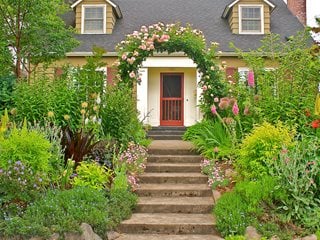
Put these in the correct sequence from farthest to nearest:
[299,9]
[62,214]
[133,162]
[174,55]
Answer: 1. [299,9]
2. [174,55]
3. [133,162]
4. [62,214]

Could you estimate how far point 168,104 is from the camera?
15961 millimetres

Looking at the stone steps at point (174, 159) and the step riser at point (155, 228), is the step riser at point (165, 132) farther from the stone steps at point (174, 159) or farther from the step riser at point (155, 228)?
the step riser at point (155, 228)

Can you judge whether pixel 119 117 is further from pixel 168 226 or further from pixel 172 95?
pixel 172 95

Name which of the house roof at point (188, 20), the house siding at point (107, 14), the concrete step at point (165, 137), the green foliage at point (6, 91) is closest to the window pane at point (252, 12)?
the house roof at point (188, 20)

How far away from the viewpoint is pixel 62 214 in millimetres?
5270

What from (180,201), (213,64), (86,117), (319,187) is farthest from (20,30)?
(319,187)

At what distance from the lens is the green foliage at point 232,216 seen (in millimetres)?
5523

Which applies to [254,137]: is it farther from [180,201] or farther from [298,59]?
[298,59]

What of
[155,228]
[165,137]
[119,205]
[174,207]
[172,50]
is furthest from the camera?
[165,137]

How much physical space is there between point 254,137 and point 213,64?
12.7 feet

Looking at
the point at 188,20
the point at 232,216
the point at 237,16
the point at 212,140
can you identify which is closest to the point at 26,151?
the point at 232,216

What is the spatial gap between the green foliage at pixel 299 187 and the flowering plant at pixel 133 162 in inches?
96.6

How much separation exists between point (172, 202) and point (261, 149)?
1.67 m

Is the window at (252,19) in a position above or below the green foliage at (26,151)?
above
